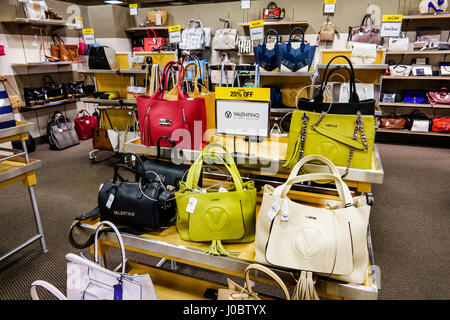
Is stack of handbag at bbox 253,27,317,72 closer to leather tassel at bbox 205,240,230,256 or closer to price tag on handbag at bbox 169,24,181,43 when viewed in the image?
price tag on handbag at bbox 169,24,181,43

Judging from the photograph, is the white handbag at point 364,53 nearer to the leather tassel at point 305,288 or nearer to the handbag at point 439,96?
the leather tassel at point 305,288

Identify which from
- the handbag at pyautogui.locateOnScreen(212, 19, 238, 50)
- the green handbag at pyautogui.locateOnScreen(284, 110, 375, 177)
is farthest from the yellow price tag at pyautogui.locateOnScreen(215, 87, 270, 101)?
the handbag at pyautogui.locateOnScreen(212, 19, 238, 50)

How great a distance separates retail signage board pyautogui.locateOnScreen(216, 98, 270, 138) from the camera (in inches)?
69.4

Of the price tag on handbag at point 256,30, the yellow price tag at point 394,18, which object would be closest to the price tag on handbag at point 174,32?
the price tag on handbag at point 256,30

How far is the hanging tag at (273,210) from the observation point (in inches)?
47.5

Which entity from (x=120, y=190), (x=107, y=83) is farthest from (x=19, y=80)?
(x=120, y=190)

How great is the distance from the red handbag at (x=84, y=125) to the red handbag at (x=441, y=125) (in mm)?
6778

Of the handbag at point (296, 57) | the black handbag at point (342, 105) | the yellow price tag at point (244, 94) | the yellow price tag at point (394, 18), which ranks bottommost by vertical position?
the black handbag at point (342, 105)

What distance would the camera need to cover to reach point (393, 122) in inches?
246

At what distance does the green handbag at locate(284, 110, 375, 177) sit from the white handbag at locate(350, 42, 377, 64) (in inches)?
84.1

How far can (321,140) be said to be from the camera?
1.60 m

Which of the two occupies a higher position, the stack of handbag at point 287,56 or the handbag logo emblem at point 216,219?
the stack of handbag at point 287,56

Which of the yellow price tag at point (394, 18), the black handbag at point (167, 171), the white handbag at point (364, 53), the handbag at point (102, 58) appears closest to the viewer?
the black handbag at point (167, 171)
